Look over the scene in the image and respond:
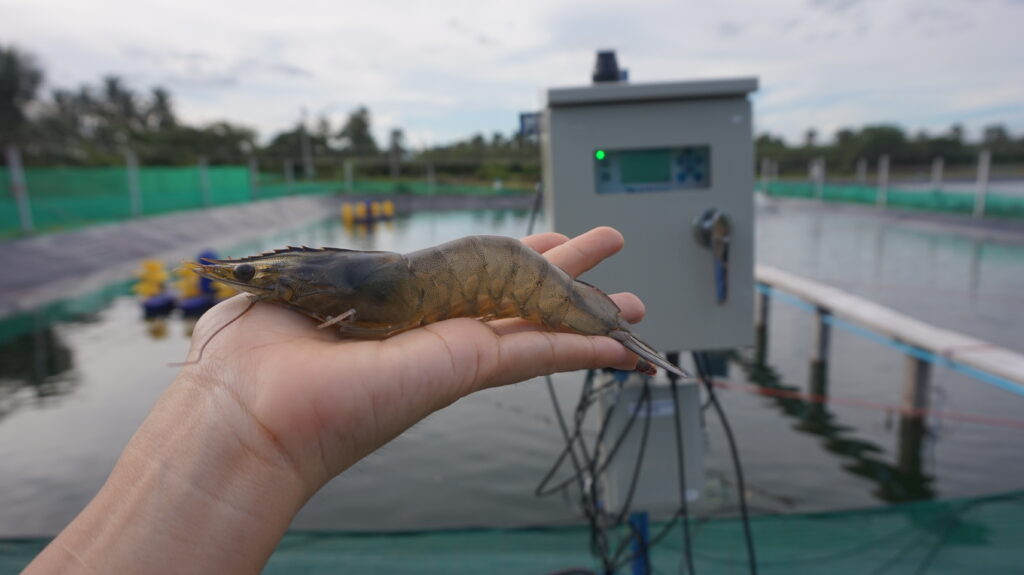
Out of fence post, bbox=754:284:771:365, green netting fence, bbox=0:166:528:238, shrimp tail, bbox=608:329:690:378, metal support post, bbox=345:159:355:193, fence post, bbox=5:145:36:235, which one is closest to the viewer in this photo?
shrimp tail, bbox=608:329:690:378

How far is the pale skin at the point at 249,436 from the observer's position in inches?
41.9

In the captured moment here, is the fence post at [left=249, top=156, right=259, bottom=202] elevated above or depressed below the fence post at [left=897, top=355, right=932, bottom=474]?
above

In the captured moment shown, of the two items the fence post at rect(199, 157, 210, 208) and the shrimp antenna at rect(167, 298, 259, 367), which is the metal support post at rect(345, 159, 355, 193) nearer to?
the fence post at rect(199, 157, 210, 208)

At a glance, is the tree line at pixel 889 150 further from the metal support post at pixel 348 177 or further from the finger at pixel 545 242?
the finger at pixel 545 242

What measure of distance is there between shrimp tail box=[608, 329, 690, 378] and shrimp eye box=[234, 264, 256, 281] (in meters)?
0.95

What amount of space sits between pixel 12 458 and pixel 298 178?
34251 millimetres

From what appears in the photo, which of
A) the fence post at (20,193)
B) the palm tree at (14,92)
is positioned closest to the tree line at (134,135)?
the palm tree at (14,92)

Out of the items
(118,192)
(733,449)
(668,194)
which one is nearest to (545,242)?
(668,194)

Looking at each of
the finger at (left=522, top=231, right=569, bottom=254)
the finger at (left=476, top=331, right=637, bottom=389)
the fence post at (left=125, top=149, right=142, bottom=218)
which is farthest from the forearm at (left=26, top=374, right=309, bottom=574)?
the fence post at (left=125, top=149, right=142, bottom=218)

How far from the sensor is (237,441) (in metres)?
1.14

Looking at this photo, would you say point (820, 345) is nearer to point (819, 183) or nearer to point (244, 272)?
point (244, 272)

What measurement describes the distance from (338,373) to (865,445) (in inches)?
209

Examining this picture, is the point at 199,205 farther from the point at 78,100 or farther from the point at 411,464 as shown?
the point at 78,100

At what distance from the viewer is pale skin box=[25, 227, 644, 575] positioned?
1.07 metres
